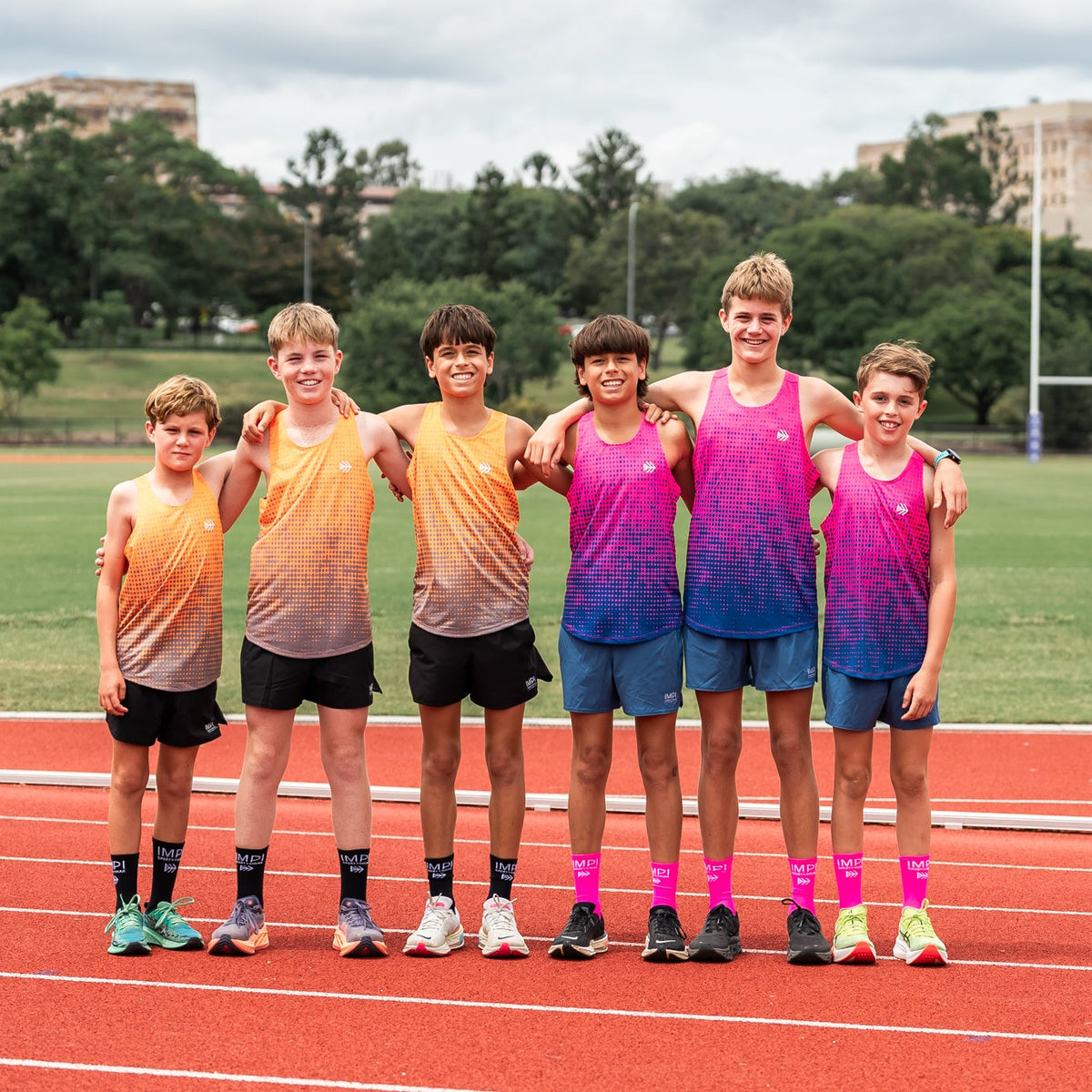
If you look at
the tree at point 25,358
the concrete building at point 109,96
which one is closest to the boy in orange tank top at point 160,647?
the tree at point 25,358

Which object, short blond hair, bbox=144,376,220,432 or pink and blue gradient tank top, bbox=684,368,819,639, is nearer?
pink and blue gradient tank top, bbox=684,368,819,639

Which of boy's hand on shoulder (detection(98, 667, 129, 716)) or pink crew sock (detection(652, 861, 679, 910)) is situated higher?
boy's hand on shoulder (detection(98, 667, 129, 716))

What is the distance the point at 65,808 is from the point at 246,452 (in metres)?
2.43

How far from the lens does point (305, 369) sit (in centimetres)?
477

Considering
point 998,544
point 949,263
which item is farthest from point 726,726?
point 949,263

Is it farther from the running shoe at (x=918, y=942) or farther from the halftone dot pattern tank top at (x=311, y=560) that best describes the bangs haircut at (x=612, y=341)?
the running shoe at (x=918, y=942)

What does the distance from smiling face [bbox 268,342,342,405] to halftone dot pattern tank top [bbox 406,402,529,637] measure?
1.24 feet

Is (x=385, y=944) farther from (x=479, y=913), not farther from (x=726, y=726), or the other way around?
(x=726, y=726)

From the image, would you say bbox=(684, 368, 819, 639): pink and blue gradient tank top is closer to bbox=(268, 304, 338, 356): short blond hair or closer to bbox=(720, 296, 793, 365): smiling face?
bbox=(720, 296, 793, 365): smiling face

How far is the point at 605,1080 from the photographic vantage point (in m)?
3.61

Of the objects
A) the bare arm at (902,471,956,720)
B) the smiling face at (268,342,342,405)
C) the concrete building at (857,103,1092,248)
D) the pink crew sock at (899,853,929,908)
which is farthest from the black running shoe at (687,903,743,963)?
the concrete building at (857,103,1092,248)

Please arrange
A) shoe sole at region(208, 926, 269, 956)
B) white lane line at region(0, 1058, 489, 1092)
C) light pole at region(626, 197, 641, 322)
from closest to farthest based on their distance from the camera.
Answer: white lane line at region(0, 1058, 489, 1092) < shoe sole at region(208, 926, 269, 956) < light pole at region(626, 197, 641, 322)

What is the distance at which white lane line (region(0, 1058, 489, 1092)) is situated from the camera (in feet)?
11.7

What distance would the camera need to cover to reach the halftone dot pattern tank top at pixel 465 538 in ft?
15.5
